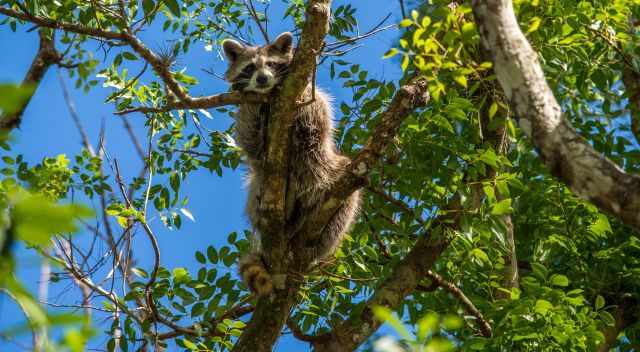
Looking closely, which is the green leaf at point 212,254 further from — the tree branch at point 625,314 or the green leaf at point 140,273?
the tree branch at point 625,314

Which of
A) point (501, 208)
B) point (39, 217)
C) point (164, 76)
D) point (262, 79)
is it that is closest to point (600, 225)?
point (501, 208)

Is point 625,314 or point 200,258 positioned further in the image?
point 625,314

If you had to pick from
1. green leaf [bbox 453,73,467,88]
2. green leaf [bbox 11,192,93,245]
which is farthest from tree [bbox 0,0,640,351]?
green leaf [bbox 11,192,93,245]

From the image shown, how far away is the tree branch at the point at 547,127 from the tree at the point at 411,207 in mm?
225

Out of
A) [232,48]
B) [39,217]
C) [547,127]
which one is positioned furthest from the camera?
[232,48]

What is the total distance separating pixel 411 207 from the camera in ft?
17.2

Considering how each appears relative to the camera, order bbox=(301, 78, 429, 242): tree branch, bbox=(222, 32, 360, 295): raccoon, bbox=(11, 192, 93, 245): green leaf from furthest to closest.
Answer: bbox=(222, 32, 360, 295): raccoon < bbox=(301, 78, 429, 242): tree branch < bbox=(11, 192, 93, 245): green leaf

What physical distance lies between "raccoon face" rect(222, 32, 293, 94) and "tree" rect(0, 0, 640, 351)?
0.16 meters

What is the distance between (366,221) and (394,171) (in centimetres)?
52

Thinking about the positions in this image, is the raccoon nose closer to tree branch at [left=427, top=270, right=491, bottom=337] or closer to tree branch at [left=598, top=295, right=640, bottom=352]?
tree branch at [left=427, top=270, right=491, bottom=337]

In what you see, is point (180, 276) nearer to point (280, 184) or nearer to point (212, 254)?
point (212, 254)

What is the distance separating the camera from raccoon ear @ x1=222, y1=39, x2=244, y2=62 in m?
6.36

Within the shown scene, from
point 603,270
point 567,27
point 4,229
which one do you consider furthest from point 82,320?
point 603,270

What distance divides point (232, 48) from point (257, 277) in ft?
7.97
